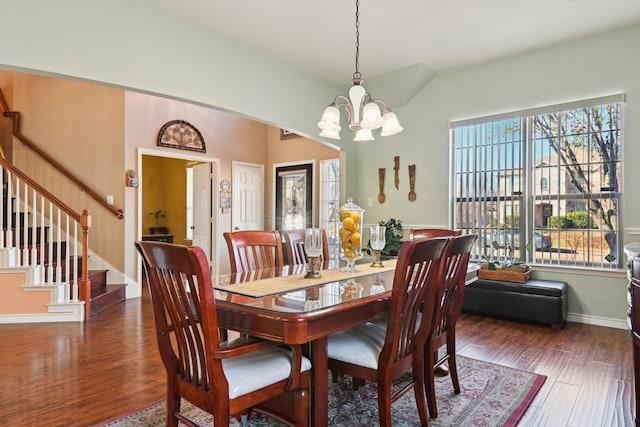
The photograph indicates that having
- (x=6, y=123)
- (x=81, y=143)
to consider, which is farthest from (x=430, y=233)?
(x=6, y=123)

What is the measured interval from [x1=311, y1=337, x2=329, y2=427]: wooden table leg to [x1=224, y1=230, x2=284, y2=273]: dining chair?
3.07 ft

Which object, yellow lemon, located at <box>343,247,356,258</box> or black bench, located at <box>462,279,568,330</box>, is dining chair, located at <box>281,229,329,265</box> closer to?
yellow lemon, located at <box>343,247,356,258</box>

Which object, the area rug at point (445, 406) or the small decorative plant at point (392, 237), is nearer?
the area rug at point (445, 406)

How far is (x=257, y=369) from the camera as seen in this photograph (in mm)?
1569

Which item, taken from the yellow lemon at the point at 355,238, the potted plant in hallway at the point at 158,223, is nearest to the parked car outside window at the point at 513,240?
the yellow lemon at the point at 355,238

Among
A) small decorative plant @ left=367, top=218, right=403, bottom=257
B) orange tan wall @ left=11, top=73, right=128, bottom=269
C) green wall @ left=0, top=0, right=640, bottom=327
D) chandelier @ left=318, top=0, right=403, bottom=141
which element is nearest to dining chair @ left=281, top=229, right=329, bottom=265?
chandelier @ left=318, top=0, right=403, bottom=141

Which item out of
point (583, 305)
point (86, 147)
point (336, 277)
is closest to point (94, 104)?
point (86, 147)

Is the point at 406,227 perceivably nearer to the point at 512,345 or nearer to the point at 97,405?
the point at 512,345

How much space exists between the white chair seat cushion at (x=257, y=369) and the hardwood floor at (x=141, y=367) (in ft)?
3.63

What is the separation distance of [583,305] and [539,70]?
2.50 m

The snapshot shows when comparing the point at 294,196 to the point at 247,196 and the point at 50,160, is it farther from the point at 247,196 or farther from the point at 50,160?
the point at 50,160

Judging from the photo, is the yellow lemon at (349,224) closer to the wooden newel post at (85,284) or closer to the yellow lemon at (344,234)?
the yellow lemon at (344,234)

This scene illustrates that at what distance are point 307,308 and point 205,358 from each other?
0.42 metres

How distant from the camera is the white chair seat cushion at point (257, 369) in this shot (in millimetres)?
1486
